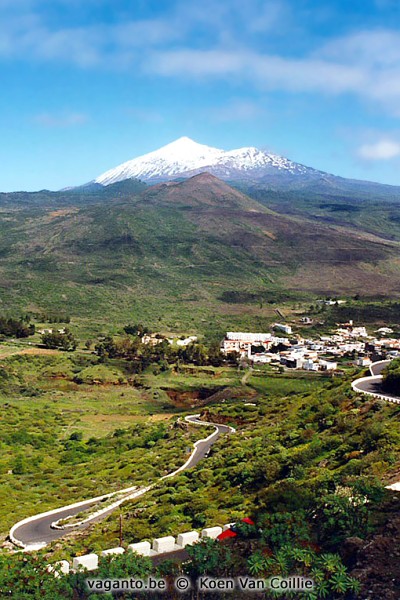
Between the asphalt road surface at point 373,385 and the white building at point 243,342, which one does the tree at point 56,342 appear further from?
the asphalt road surface at point 373,385

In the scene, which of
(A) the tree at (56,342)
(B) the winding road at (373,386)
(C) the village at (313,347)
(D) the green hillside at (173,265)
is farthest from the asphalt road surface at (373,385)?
(D) the green hillside at (173,265)

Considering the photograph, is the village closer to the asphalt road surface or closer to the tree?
the tree

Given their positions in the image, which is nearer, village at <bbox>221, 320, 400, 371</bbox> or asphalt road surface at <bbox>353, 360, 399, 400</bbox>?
asphalt road surface at <bbox>353, 360, 399, 400</bbox>

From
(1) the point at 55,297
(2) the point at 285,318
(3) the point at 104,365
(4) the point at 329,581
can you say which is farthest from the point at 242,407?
(1) the point at 55,297

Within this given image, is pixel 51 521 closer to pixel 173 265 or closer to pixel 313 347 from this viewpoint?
pixel 313 347

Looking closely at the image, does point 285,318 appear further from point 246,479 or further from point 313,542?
point 313,542

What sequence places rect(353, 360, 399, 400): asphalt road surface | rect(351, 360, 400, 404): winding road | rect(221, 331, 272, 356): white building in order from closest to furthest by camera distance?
rect(351, 360, 400, 404): winding road < rect(353, 360, 399, 400): asphalt road surface < rect(221, 331, 272, 356): white building

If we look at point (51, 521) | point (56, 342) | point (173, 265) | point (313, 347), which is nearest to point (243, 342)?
point (313, 347)

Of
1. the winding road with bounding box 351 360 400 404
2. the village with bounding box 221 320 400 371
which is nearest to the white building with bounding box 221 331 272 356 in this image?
the village with bounding box 221 320 400 371
